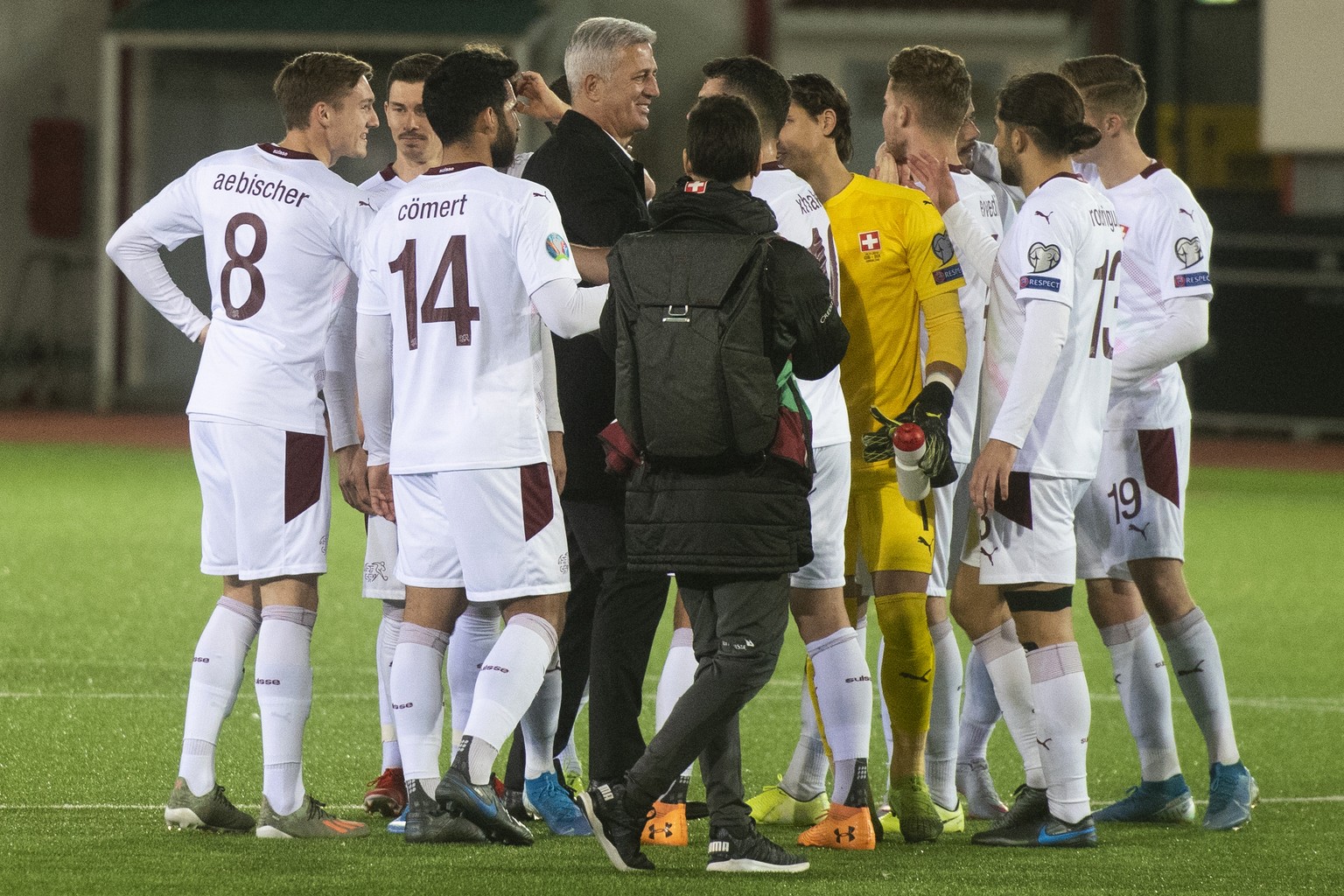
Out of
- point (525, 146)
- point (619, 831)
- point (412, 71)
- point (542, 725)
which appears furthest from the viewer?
point (525, 146)

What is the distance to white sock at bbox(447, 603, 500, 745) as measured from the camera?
207 inches

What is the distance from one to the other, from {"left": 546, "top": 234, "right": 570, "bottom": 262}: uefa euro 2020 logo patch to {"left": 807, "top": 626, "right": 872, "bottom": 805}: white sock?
122 centimetres

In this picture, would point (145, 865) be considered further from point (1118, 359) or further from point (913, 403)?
point (1118, 359)

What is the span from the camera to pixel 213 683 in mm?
5074

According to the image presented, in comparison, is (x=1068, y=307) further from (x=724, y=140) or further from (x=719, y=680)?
(x=719, y=680)

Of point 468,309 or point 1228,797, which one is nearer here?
point 468,309

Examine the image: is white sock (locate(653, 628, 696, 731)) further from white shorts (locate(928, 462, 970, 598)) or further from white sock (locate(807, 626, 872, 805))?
white shorts (locate(928, 462, 970, 598))

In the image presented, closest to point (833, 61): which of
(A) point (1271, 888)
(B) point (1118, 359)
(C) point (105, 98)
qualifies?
(C) point (105, 98)

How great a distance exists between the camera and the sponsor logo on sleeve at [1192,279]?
5684mm

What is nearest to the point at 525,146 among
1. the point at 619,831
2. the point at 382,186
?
the point at 382,186

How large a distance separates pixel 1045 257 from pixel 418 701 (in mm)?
1958

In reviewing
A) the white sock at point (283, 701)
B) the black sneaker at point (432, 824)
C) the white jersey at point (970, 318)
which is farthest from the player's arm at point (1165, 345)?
the white sock at point (283, 701)

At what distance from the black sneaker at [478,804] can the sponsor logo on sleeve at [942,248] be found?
182 centimetres

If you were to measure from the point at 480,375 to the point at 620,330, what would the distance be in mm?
418
